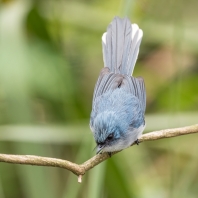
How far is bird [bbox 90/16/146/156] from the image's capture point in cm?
271

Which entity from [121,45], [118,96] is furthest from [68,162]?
[121,45]

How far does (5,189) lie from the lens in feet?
14.1

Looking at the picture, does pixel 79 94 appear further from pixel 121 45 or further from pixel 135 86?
pixel 135 86

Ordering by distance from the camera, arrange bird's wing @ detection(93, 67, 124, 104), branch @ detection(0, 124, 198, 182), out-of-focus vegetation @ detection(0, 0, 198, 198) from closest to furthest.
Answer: branch @ detection(0, 124, 198, 182) < bird's wing @ detection(93, 67, 124, 104) < out-of-focus vegetation @ detection(0, 0, 198, 198)

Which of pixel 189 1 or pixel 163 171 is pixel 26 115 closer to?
pixel 163 171

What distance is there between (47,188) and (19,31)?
3.95 feet

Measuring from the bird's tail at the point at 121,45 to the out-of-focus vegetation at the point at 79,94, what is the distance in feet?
0.87

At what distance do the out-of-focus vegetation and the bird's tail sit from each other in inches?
10.4

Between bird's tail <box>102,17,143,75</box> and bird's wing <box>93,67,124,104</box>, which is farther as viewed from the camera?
bird's tail <box>102,17,143,75</box>

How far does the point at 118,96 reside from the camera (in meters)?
3.07

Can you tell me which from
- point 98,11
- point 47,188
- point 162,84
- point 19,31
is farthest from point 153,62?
point 47,188

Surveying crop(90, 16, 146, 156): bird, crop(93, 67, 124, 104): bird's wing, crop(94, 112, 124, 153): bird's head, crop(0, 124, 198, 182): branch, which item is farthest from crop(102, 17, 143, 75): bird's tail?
crop(0, 124, 198, 182): branch

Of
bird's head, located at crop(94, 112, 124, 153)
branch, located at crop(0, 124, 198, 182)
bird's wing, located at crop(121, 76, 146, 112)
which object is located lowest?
branch, located at crop(0, 124, 198, 182)

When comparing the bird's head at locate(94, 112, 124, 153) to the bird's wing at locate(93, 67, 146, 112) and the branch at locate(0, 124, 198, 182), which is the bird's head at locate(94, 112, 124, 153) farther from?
the bird's wing at locate(93, 67, 146, 112)
